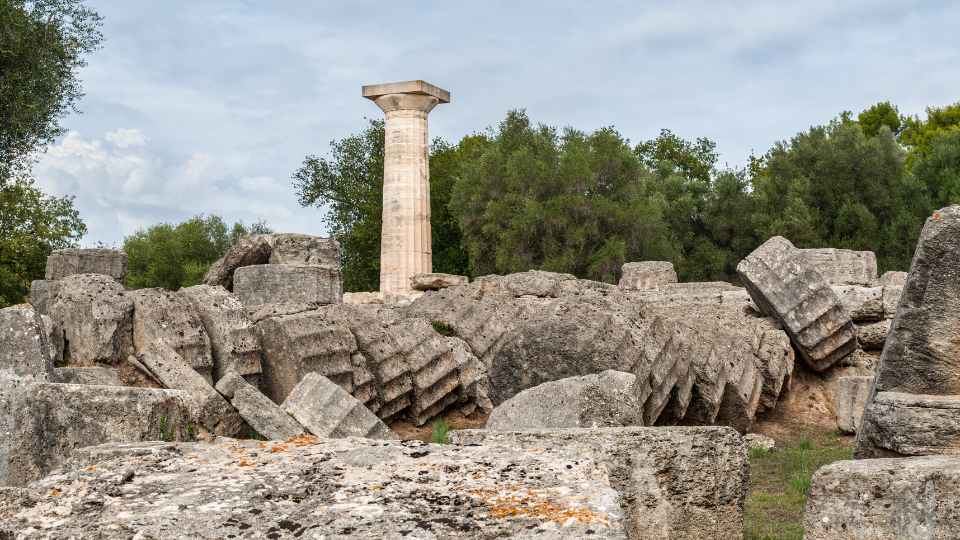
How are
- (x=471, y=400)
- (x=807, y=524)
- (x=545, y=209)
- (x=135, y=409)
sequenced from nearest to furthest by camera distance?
(x=807, y=524) < (x=135, y=409) < (x=471, y=400) < (x=545, y=209)

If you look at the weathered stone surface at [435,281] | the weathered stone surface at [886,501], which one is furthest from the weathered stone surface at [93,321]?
the weathered stone surface at [435,281]

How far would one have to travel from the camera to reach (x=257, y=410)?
8.58 metres

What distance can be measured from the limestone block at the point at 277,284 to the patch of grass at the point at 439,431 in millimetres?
4423

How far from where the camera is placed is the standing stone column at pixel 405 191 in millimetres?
25656

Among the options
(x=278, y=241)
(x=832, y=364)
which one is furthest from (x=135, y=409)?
(x=278, y=241)

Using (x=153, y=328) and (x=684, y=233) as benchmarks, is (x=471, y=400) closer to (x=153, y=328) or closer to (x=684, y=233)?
(x=153, y=328)

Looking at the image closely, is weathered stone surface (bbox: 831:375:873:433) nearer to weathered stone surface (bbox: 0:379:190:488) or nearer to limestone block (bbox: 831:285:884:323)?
limestone block (bbox: 831:285:884:323)

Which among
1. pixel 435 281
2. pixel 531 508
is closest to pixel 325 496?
pixel 531 508

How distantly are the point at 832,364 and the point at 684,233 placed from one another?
2199 centimetres

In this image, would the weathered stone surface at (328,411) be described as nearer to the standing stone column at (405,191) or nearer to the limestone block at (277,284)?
the limestone block at (277,284)

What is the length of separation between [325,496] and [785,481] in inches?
262

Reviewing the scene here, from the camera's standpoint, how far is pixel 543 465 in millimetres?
2686

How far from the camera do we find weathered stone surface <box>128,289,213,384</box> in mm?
9531

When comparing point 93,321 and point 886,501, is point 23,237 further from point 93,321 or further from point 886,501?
point 886,501
